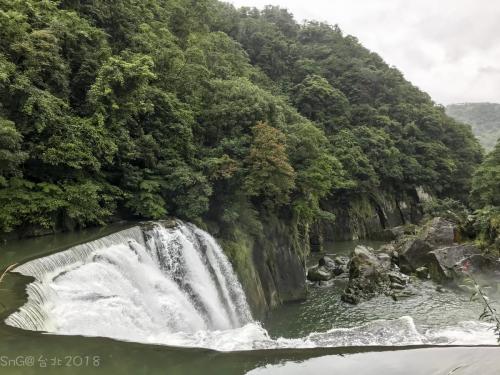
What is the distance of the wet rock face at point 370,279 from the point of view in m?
23.3

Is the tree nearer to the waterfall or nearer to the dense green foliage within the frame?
the dense green foliage

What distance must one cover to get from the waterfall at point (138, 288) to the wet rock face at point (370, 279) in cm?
817

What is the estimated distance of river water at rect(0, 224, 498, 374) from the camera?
5508mm

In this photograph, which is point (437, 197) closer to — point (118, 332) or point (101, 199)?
point (101, 199)

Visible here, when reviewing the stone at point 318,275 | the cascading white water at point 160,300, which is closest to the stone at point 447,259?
the stone at point 318,275

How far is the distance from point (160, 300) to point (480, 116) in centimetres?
19089

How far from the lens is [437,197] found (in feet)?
177

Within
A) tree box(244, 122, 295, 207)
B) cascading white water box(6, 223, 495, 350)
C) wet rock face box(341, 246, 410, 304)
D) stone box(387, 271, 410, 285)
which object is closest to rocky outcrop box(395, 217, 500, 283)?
stone box(387, 271, 410, 285)

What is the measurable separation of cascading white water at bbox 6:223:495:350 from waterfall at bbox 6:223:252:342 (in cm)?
2

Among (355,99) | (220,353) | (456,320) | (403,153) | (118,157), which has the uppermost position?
(355,99)

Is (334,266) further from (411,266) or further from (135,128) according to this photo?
(135,128)

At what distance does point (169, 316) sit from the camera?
40.3ft

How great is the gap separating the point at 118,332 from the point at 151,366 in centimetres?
418

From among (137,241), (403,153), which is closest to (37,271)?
(137,241)
